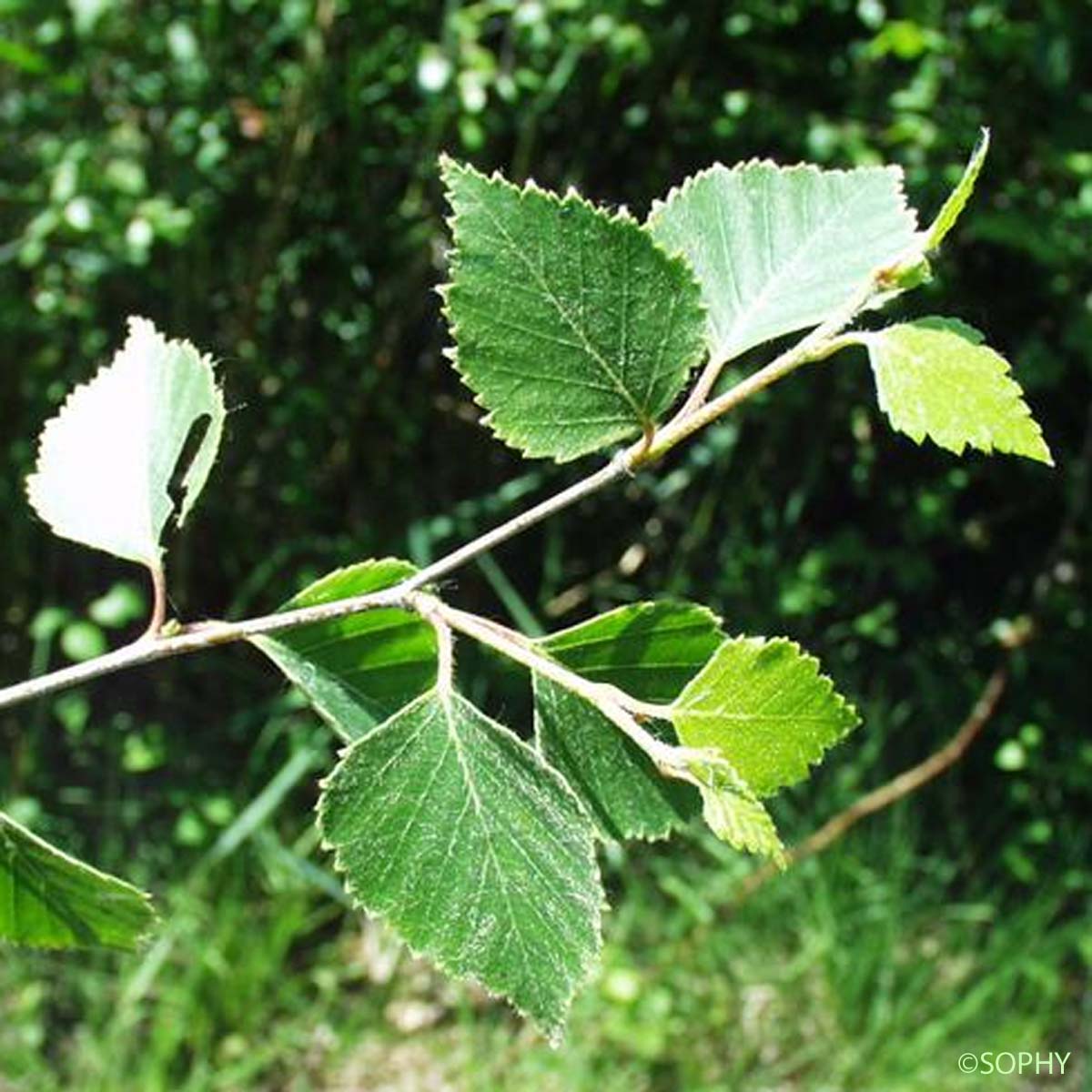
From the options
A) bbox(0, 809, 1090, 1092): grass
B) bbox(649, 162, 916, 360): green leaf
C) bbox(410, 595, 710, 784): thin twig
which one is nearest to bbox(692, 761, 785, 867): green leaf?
bbox(410, 595, 710, 784): thin twig

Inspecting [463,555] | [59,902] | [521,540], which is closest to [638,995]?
[521,540]

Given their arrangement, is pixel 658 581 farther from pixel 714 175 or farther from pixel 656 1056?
pixel 714 175

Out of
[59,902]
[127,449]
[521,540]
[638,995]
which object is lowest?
[638,995]

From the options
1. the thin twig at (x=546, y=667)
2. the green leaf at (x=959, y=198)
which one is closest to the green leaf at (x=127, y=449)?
the thin twig at (x=546, y=667)

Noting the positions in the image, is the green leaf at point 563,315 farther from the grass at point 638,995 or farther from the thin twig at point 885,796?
the grass at point 638,995

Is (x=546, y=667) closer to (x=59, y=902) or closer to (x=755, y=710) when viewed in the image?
(x=755, y=710)

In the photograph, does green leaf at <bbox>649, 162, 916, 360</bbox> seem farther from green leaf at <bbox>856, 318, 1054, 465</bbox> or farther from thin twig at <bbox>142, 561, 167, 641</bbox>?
thin twig at <bbox>142, 561, 167, 641</bbox>
